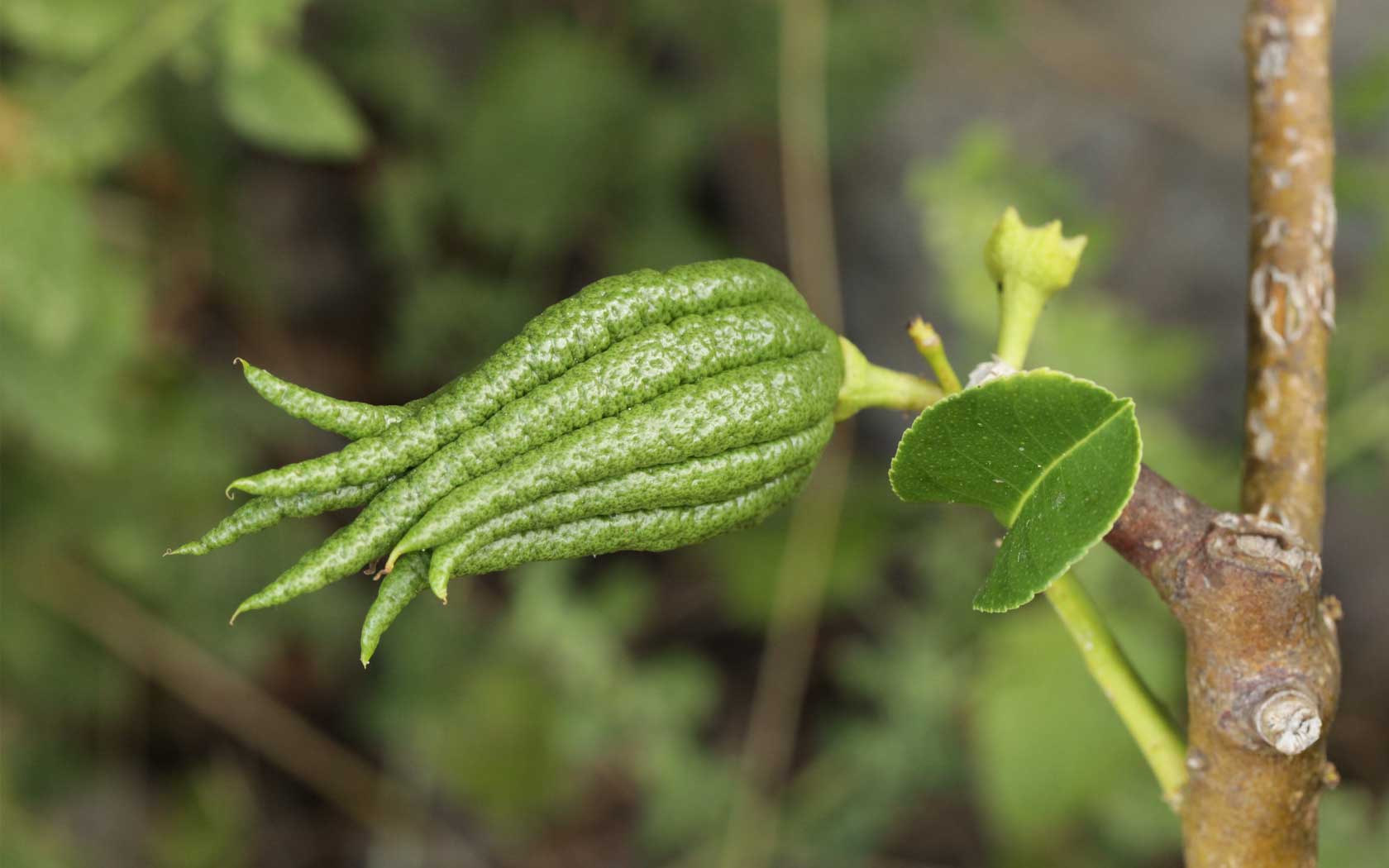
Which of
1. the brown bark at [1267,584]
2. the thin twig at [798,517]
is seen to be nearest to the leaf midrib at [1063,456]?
the brown bark at [1267,584]

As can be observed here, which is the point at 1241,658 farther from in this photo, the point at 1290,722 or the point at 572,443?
the point at 572,443

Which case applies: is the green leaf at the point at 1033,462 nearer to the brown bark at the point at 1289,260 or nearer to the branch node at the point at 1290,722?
the branch node at the point at 1290,722

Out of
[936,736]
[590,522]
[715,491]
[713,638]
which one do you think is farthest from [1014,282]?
[713,638]

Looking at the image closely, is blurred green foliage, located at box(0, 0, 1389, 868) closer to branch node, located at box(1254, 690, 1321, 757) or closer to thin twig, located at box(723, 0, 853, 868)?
thin twig, located at box(723, 0, 853, 868)

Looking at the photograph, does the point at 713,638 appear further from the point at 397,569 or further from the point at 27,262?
the point at 397,569

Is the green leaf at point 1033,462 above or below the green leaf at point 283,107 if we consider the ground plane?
above

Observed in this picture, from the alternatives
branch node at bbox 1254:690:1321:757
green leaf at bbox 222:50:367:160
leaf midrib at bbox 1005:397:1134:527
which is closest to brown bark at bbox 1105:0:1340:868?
branch node at bbox 1254:690:1321:757
